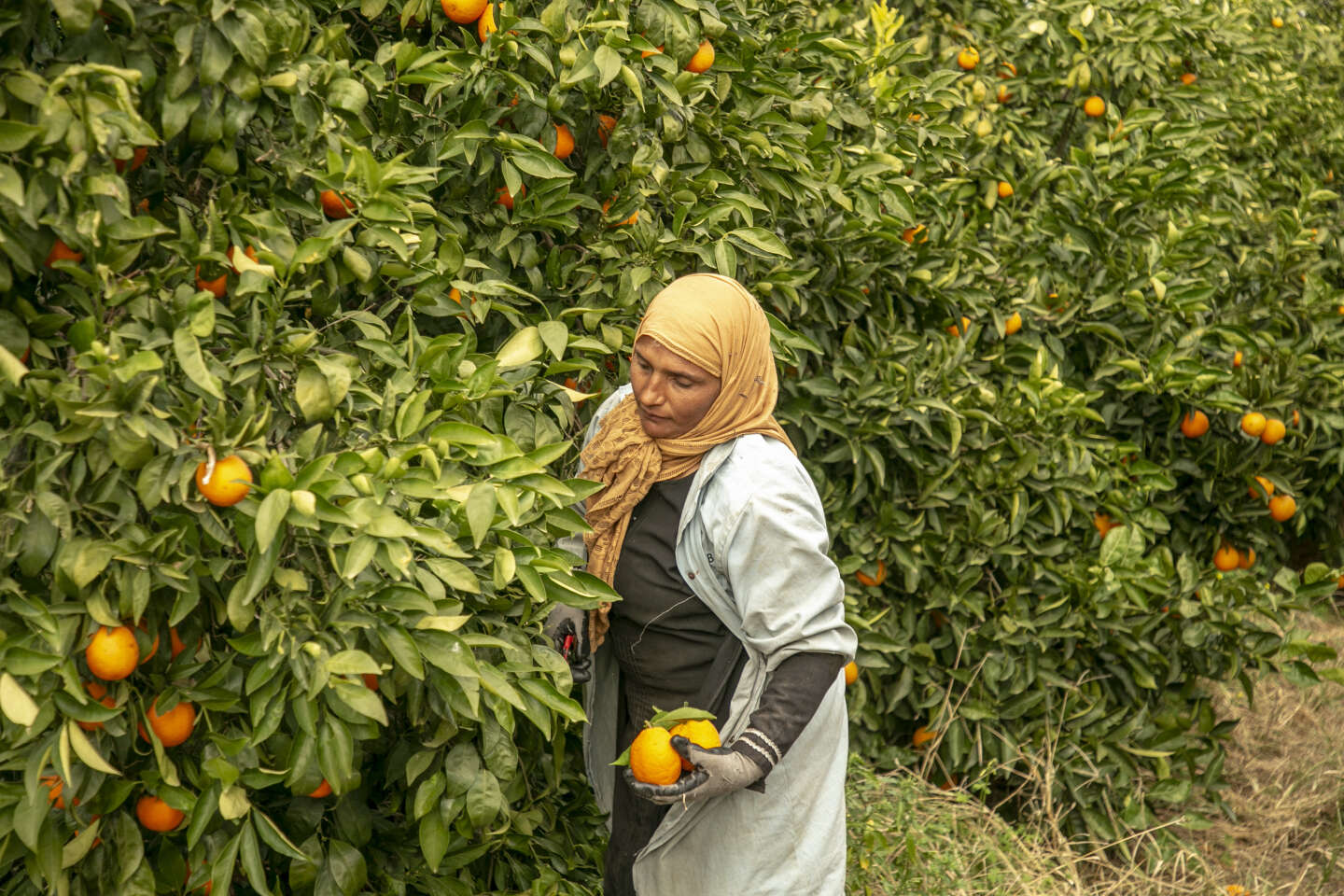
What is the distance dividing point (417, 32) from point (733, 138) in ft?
2.27

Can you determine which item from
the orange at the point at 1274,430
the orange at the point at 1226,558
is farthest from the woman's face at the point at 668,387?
the orange at the point at 1226,558

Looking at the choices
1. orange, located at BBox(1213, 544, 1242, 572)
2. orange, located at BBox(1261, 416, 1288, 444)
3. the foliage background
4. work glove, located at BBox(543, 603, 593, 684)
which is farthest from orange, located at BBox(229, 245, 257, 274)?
orange, located at BBox(1213, 544, 1242, 572)

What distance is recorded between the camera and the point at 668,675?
6.62 feet

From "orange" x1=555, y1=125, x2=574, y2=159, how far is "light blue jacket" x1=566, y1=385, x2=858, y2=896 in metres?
0.71

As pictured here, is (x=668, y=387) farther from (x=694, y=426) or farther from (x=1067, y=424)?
(x=1067, y=424)

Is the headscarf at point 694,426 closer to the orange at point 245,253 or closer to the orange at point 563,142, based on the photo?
the orange at point 563,142

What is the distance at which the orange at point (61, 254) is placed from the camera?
150cm

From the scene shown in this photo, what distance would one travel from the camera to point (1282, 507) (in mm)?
3613

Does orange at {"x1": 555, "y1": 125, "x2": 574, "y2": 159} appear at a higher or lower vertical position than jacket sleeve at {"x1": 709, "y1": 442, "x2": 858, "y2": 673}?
higher

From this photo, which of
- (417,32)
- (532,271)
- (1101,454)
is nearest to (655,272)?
(532,271)

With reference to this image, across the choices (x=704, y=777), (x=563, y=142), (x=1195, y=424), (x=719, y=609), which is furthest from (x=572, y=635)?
→ (x=1195, y=424)

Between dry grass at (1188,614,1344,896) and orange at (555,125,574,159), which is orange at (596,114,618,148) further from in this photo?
dry grass at (1188,614,1344,896)

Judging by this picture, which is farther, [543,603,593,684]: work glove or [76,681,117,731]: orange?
[543,603,593,684]: work glove

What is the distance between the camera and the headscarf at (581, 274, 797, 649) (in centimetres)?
185
